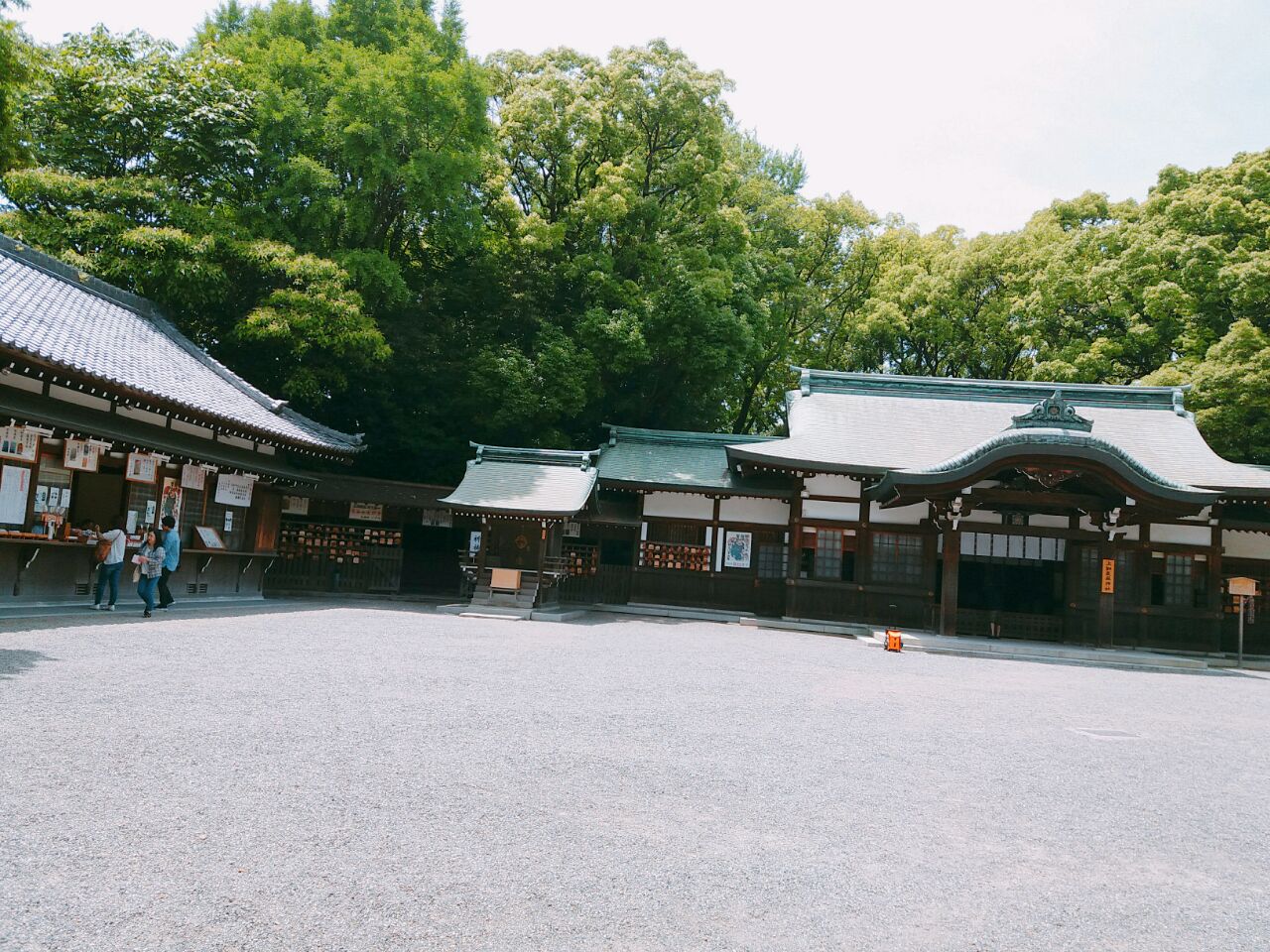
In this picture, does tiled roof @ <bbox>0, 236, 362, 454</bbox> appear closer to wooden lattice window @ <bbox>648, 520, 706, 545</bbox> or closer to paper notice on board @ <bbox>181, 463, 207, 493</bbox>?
paper notice on board @ <bbox>181, 463, 207, 493</bbox>

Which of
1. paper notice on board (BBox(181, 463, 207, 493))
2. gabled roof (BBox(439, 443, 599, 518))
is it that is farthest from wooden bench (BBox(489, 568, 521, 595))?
paper notice on board (BBox(181, 463, 207, 493))

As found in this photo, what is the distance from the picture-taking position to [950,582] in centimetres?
1722

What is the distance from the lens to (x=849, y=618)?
18.9 metres

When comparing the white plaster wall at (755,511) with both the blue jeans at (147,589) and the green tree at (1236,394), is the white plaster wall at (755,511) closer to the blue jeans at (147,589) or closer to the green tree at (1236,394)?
the green tree at (1236,394)

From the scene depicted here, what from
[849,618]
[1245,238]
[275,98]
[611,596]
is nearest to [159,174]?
[275,98]

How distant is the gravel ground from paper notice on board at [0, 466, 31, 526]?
10.8ft

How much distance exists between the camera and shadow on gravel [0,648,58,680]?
7.13m

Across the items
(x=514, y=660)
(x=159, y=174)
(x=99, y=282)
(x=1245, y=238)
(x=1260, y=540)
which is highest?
(x=1245, y=238)

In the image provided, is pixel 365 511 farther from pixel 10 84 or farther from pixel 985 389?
pixel 985 389

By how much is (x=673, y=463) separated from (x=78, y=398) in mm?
13197

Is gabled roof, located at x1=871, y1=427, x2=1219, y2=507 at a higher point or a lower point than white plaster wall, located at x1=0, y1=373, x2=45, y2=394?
higher

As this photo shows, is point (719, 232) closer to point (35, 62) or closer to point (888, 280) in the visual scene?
point (888, 280)

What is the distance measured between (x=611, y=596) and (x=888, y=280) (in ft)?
63.1

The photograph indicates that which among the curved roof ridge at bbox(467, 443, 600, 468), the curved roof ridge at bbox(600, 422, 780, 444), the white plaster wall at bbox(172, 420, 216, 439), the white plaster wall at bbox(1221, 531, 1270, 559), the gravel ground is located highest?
the curved roof ridge at bbox(600, 422, 780, 444)
